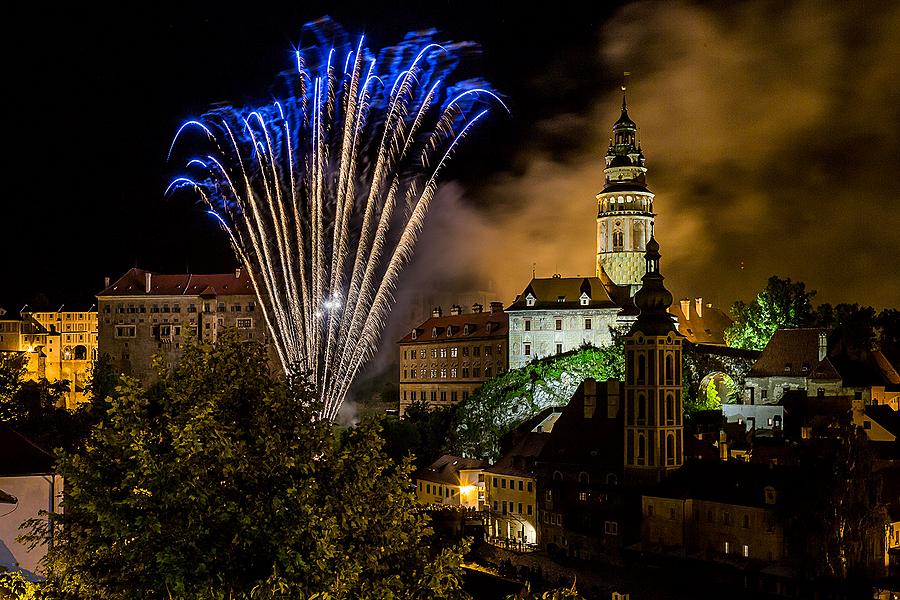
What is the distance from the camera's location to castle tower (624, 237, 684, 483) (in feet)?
185

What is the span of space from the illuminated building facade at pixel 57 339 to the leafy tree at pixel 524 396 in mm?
61571

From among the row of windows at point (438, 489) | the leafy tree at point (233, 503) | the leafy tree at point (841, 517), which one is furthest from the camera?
the row of windows at point (438, 489)

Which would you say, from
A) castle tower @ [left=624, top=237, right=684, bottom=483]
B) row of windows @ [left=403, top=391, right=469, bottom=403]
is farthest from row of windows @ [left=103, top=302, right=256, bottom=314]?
castle tower @ [left=624, top=237, right=684, bottom=483]

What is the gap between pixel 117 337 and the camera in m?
109

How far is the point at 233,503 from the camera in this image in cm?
1678

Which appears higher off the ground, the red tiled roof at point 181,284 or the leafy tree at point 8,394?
the red tiled roof at point 181,284

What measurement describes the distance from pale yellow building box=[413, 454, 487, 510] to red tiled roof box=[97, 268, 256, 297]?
44.9 metres

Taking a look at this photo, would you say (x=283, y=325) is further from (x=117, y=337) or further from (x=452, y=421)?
(x=117, y=337)

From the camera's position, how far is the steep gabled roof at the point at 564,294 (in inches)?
3228

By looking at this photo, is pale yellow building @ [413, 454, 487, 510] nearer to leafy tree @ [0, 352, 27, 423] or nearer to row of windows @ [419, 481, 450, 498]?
row of windows @ [419, 481, 450, 498]

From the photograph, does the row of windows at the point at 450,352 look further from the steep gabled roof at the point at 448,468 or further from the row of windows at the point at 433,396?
the steep gabled roof at the point at 448,468

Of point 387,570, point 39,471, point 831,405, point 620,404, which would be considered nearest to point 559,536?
point 620,404

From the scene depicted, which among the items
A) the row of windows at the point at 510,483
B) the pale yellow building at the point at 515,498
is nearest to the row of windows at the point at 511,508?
the pale yellow building at the point at 515,498

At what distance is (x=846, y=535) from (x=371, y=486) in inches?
1269
